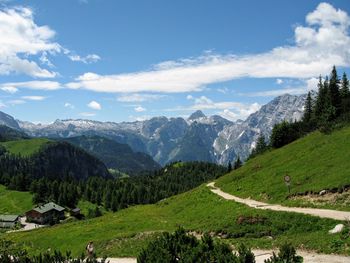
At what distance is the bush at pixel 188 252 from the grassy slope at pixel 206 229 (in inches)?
381

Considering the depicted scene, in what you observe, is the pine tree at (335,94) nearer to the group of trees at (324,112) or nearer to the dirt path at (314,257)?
the group of trees at (324,112)

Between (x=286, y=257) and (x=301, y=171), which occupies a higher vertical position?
(x=286, y=257)

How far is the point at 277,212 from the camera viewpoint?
44312mm

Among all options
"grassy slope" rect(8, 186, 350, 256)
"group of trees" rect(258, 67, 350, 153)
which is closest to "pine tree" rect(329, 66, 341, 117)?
"group of trees" rect(258, 67, 350, 153)

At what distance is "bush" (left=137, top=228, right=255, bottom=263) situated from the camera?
74.4ft

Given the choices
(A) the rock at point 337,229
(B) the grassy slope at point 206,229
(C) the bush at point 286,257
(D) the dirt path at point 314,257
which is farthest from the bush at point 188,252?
(A) the rock at point 337,229

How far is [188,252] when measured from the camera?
960 inches

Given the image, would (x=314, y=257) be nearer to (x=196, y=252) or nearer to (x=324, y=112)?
(x=196, y=252)

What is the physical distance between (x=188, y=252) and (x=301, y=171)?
141ft

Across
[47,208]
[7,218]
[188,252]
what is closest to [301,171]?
[188,252]

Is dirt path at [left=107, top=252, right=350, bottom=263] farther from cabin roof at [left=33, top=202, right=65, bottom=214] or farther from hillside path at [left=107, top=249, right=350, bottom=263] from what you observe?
cabin roof at [left=33, top=202, right=65, bottom=214]

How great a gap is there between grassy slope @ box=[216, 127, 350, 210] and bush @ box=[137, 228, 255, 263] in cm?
2363

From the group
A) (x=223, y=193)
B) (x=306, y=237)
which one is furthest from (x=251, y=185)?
(x=306, y=237)

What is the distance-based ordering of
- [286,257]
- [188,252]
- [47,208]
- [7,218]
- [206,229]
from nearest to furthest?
[286,257], [188,252], [206,229], [7,218], [47,208]
